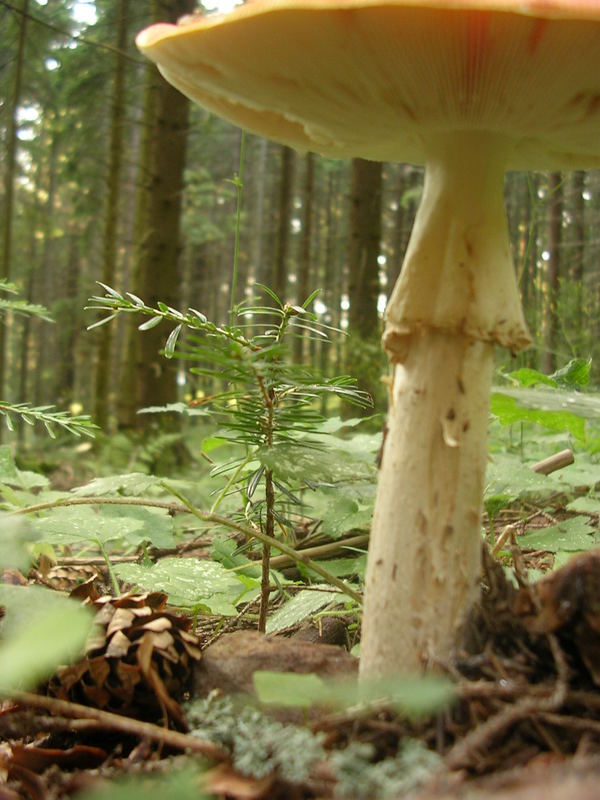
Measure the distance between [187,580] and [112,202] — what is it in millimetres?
9074

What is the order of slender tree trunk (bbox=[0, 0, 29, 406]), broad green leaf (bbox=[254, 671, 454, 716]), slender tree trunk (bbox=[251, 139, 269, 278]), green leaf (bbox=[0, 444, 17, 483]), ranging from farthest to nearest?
slender tree trunk (bbox=[251, 139, 269, 278]), slender tree trunk (bbox=[0, 0, 29, 406]), green leaf (bbox=[0, 444, 17, 483]), broad green leaf (bbox=[254, 671, 454, 716])

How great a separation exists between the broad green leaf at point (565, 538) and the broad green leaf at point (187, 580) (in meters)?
0.82

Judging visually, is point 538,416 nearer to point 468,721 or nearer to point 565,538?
point 565,538

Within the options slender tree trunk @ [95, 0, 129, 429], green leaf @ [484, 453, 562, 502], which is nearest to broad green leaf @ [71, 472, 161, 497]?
green leaf @ [484, 453, 562, 502]

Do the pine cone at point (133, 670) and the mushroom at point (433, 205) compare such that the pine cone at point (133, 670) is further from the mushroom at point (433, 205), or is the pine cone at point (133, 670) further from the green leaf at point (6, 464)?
the green leaf at point (6, 464)

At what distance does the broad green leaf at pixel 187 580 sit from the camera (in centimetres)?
153

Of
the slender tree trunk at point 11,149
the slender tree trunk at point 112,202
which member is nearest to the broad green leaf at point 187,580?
the slender tree trunk at point 112,202

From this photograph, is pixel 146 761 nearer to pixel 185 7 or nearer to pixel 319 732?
pixel 319 732

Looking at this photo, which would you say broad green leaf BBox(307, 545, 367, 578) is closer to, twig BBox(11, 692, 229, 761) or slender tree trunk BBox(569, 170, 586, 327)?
twig BBox(11, 692, 229, 761)

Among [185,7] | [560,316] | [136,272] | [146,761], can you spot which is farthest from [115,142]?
[146,761]

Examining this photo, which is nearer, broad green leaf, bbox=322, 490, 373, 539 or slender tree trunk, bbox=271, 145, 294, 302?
broad green leaf, bbox=322, 490, 373, 539

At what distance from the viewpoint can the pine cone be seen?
1213mm

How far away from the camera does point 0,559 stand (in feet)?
3.24

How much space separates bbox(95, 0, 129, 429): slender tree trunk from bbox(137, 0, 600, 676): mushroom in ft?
26.1
